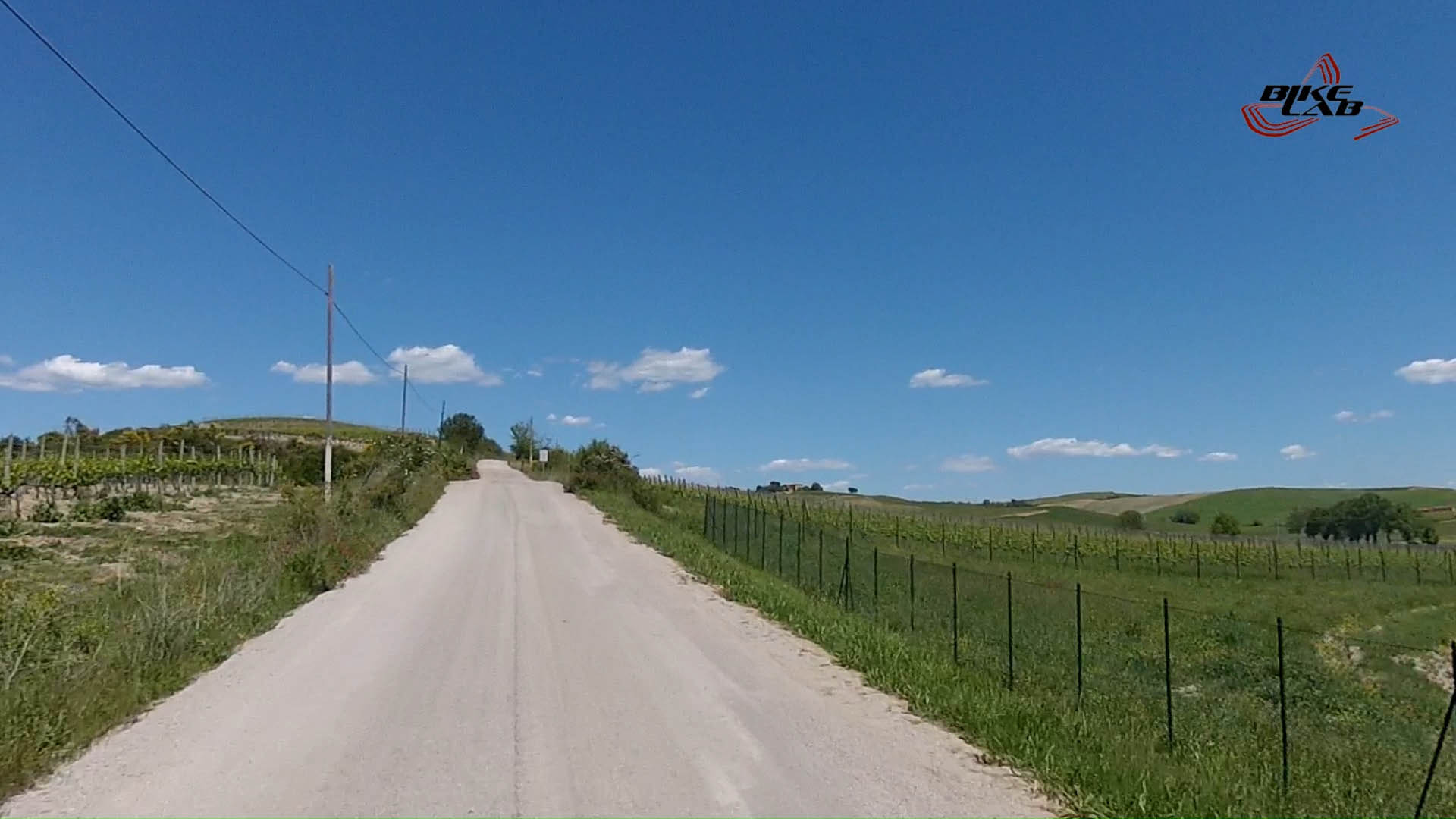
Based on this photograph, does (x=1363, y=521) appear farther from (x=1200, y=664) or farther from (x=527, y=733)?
(x=527, y=733)

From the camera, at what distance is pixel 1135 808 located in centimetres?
555

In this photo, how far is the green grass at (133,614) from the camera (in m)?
6.92

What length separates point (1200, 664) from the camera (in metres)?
19.3

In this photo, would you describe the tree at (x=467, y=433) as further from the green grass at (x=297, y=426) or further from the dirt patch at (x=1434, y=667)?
the dirt patch at (x=1434, y=667)

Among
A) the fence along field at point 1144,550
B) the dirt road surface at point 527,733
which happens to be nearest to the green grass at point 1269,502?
the fence along field at point 1144,550

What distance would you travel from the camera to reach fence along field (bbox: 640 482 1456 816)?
23.7 feet

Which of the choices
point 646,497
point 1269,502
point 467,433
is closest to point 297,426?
point 467,433

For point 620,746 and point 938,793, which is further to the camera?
point 620,746

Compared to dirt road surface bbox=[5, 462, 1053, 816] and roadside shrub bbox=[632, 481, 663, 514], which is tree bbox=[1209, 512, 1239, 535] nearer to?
roadside shrub bbox=[632, 481, 663, 514]

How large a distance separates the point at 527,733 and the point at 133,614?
18.7 feet

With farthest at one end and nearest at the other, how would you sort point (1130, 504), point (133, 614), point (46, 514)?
1. point (1130, 504)
2. point (46, 514)
3. point (133, 614)

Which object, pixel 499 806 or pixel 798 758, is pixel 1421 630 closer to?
pixel 798 758

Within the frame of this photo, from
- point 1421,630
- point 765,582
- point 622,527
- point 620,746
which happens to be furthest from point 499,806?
point 1421,630

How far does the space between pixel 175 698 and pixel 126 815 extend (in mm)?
3271
